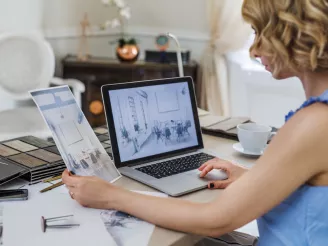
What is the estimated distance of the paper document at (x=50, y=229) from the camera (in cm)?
94

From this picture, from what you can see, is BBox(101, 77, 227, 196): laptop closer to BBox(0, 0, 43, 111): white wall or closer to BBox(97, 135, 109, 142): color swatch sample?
BBox(97, 135, 109, 142): color swatch sample

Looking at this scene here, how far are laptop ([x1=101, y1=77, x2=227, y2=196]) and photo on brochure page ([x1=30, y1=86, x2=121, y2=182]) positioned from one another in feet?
0.23

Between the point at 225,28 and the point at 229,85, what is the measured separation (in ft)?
1.42

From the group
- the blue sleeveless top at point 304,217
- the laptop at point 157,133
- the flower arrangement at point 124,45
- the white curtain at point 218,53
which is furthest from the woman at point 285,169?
the flower arrangement at point 124,45

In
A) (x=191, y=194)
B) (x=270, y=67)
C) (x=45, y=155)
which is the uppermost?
(x=270, y=67)

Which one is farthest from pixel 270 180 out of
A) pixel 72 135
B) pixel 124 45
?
pixel 124 45

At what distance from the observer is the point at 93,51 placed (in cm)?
400

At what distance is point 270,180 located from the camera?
90 centimetres

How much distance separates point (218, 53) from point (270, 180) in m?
2.72

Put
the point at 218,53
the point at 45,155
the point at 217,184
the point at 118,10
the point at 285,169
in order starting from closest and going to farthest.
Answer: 1. the point at 285,169
2. the point at 217,184
3. the point at 45,155
4. the point at 218,53
5. the point at 118,10

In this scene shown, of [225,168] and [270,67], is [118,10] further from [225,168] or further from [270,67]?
[270,67]

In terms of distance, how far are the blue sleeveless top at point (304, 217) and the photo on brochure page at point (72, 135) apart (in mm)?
482

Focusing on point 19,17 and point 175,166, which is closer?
point 175,166

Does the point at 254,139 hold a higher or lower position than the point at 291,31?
lower
